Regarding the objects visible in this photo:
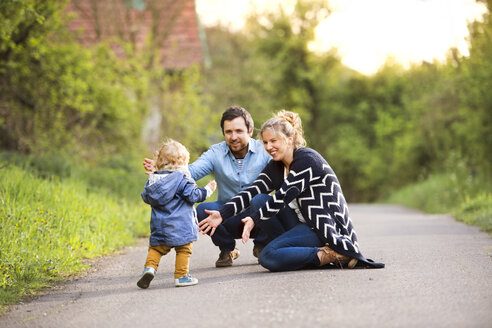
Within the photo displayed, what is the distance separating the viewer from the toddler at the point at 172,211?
6.05 metres

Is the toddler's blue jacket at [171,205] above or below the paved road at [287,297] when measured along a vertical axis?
above

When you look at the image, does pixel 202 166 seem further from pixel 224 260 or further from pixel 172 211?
pixel 172 211

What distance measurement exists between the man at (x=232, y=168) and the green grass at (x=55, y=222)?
157cm

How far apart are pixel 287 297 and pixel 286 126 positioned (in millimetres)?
1984

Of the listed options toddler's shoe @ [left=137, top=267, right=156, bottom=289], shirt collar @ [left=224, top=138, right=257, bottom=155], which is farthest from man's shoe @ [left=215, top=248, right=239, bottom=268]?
toddler's shoe @ [left=137, top=267, right=156, bottom=289]

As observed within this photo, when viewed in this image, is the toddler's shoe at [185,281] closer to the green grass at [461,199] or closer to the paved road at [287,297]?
the paved road at [287,297]

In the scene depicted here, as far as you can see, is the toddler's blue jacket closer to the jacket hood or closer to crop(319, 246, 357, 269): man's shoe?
the jacket hood

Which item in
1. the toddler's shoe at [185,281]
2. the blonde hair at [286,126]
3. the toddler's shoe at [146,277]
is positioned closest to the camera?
the toddler's shoe at [146,277]

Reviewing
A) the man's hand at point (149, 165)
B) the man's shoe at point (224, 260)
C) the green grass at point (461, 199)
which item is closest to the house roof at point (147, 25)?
the green grass at point (461, 199)

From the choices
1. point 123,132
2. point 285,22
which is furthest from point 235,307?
point 285,22

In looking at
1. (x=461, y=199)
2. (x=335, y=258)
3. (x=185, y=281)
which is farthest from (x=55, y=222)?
(x=461, y=199)

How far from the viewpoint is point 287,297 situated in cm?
510

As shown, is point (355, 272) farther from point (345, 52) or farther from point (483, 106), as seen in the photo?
point (345, 52)

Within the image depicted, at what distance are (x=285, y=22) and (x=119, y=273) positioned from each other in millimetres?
36238
